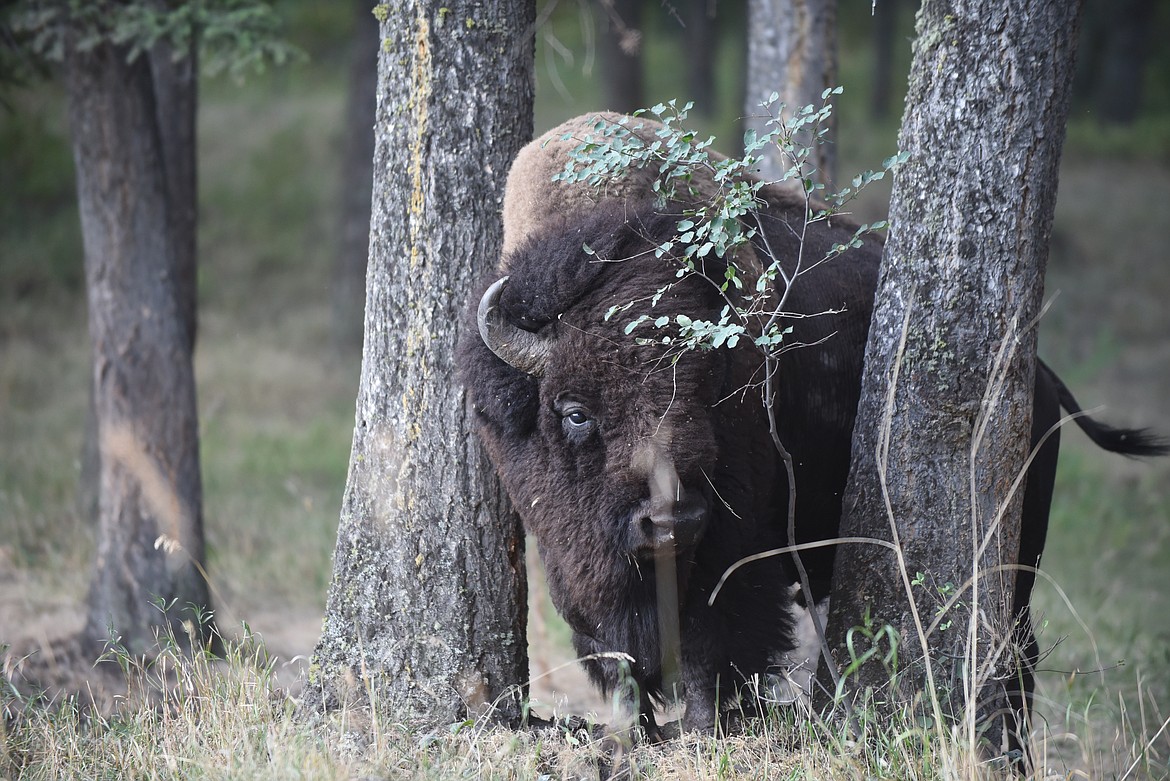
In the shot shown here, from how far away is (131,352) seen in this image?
5.98 m

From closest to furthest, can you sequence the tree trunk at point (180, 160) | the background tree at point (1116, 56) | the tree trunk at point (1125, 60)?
the tree trunk at point (180, 160), the tree trunk at point (1125, 60), the background tree at point (1116, 56)

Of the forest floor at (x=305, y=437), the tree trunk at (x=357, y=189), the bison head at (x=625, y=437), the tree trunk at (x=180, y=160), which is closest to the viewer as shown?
the bison head at (x=625, y=437)

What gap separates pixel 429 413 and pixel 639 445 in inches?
38.1

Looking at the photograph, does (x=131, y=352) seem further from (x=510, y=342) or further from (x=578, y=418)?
(x=578, y=418)

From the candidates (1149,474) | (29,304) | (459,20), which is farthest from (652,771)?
(29,304)

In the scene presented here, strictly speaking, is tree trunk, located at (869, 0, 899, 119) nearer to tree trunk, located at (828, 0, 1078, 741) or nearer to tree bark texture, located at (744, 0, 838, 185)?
tree bark texture, located at (744, 0, 838, 185)

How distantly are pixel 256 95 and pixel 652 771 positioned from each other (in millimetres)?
25459

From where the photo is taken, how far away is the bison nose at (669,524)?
10.9 ft

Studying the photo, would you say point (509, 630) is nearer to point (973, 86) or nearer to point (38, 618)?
point (973, 86)

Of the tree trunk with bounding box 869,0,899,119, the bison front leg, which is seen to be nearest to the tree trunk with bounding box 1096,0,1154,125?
the tree trunk with bounding box 869,0,899,119

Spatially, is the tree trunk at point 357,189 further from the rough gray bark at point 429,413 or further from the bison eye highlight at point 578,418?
the bison eye highlight at point 578,418

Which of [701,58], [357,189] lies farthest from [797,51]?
[701,58]

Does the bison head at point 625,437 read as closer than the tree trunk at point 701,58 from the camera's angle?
Yes

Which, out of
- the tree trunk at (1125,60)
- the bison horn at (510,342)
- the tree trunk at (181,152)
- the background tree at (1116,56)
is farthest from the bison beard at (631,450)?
the tree trunk at (1125,60)
